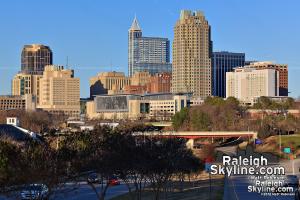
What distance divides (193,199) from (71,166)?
57.1 ft

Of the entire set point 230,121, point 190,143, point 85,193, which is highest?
point 230,121

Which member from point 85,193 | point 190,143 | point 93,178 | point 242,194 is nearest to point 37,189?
point 93,178

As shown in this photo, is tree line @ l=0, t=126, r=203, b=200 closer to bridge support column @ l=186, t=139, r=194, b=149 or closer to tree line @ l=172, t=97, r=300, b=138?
bridge support column @ l=186, t=139, r=194, b=149

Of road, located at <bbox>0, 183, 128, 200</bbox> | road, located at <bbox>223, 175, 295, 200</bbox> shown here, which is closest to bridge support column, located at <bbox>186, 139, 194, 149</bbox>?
road, located at <bbox>223, 175, 295, 200</bbox>

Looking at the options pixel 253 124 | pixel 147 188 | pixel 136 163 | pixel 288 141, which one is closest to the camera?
pixel 136 163

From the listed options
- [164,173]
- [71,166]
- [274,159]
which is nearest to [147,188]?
[164,173]

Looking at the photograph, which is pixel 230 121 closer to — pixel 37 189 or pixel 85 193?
pixel 85 193

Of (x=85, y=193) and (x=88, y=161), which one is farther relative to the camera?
(x=85, y=193)

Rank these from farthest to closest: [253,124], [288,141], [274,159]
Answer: [253,124]
[288,141]
[274,159]

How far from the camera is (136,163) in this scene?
4738 cm

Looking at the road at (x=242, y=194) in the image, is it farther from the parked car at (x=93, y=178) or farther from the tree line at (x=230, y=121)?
the tree line at (x=230, y=121)

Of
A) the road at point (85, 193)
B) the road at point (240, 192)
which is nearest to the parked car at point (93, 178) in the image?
the road at point (85, 193)

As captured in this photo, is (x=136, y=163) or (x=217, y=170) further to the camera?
(x=217, y=170)

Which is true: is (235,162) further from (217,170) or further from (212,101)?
(212,101)
